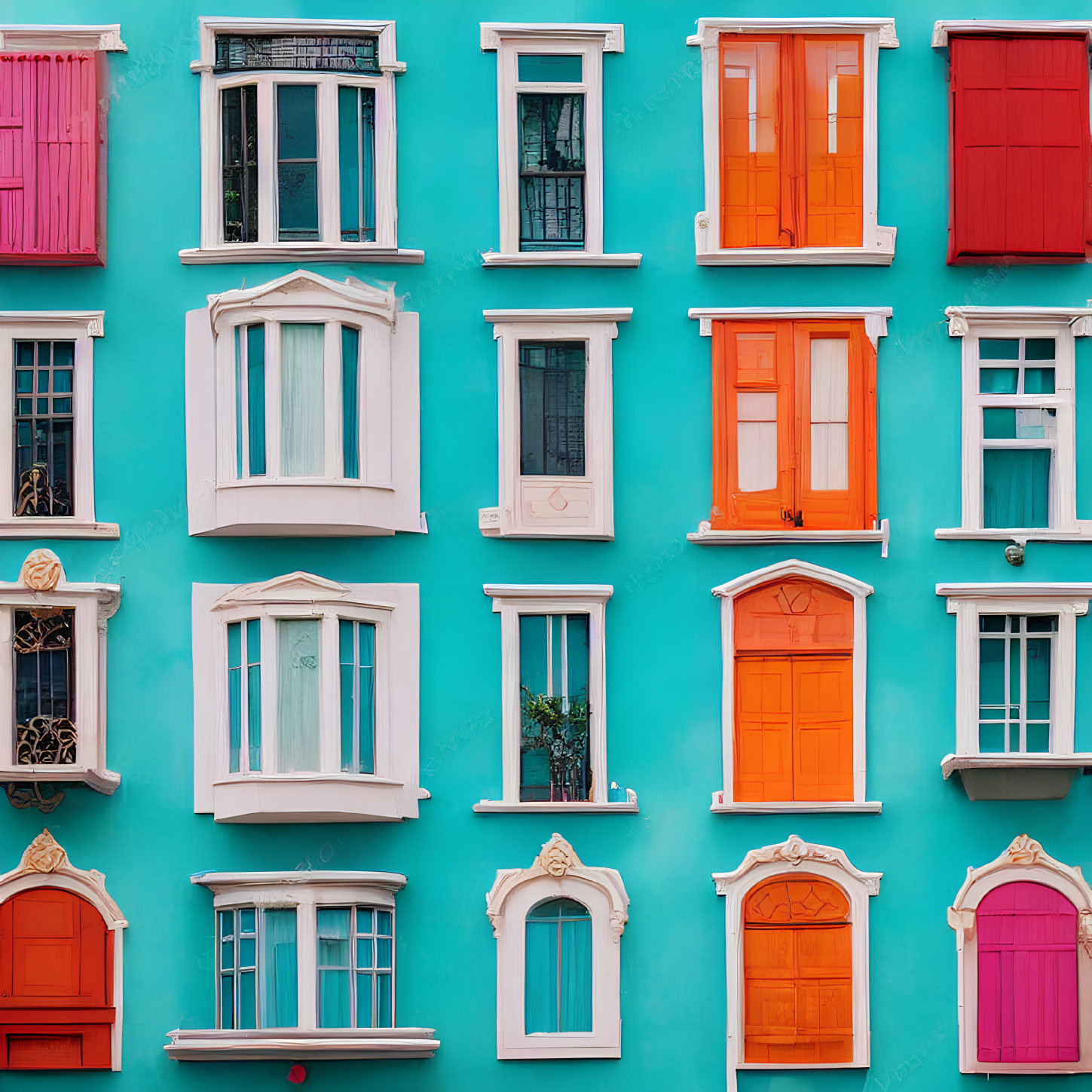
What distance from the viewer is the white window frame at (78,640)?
68.9 ft

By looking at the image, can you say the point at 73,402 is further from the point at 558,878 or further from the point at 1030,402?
the point at 1030,402

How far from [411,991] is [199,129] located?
1077 centimetres

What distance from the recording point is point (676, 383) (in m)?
21.7

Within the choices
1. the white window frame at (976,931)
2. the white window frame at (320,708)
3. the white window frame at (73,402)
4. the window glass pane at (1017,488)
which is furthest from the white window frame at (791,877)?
the white window frame at (73,402)

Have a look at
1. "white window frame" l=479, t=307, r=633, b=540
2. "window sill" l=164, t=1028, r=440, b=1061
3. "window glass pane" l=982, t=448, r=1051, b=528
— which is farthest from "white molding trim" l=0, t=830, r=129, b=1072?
"window glass pane" l=982, t=448, r=1051, b=528

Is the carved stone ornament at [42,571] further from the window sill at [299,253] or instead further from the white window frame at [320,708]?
the window sill at [299,253]

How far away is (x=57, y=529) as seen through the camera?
70.0 feet

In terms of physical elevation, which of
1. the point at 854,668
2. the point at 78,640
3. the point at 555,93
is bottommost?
the point at 854,668

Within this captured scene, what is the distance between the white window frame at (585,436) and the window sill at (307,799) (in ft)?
11.1

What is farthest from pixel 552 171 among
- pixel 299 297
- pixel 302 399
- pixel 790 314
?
pixel 302 399

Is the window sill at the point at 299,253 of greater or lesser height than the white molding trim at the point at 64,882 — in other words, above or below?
above

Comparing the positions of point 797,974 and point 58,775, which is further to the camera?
point 797,974

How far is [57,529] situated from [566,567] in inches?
242

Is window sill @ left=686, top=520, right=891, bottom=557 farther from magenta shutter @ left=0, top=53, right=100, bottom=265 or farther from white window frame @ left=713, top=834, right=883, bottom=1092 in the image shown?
magenta shutter @ left=0, top=53, right=100, bottom=265
